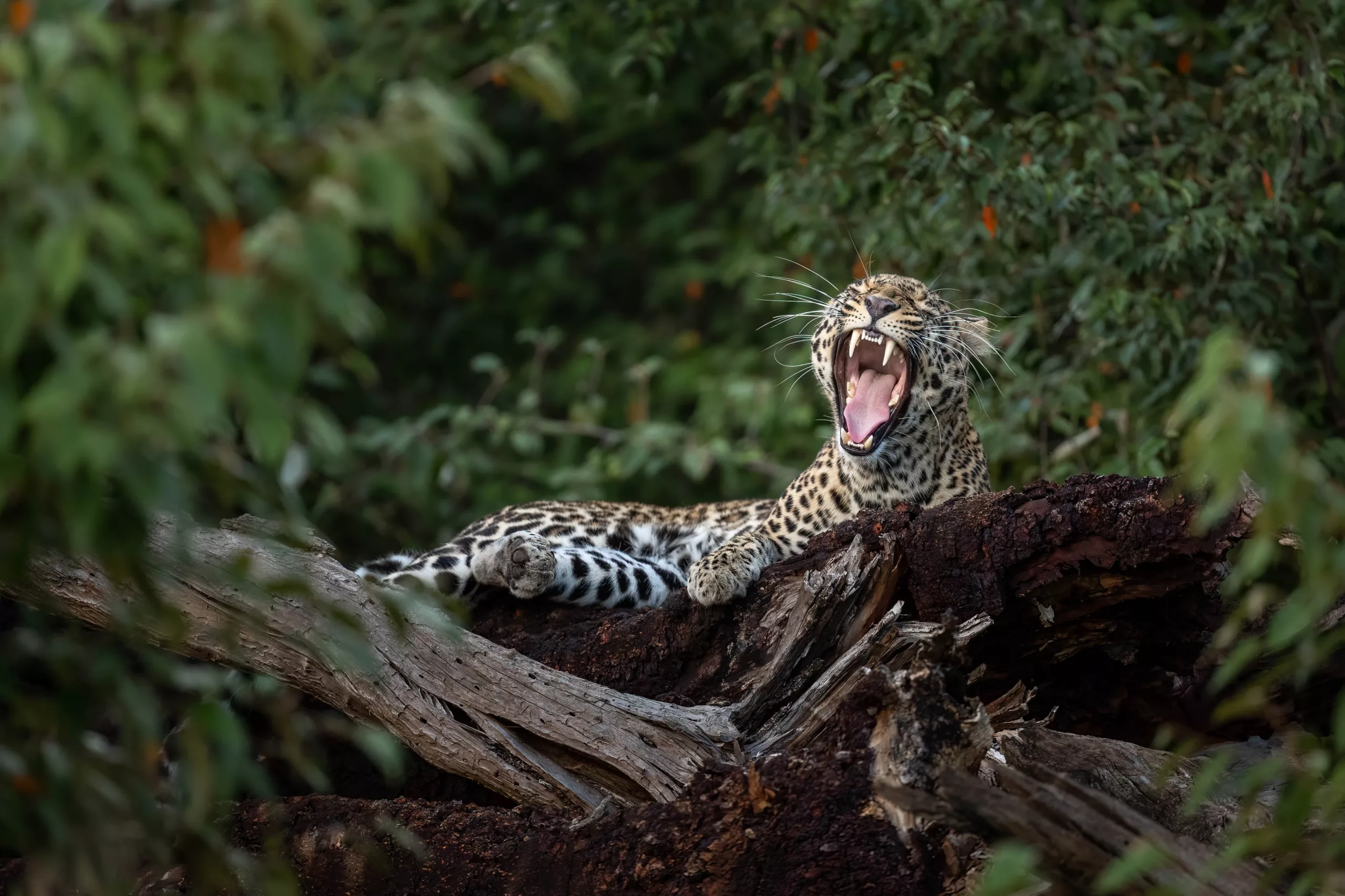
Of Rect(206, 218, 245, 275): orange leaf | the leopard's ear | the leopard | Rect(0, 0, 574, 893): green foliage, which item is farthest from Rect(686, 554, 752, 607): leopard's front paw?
Rect(206, 218, 245, 275): orange leaf

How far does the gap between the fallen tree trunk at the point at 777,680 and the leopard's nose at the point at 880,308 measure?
142 cm

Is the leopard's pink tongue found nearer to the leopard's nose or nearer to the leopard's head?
the leopard's head

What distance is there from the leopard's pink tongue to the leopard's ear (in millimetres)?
369

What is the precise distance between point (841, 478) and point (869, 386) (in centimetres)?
48

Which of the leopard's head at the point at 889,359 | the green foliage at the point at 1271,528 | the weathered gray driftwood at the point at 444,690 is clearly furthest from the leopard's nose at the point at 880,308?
the green foliage at the point at 1271,528

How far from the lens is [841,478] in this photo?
277 inches

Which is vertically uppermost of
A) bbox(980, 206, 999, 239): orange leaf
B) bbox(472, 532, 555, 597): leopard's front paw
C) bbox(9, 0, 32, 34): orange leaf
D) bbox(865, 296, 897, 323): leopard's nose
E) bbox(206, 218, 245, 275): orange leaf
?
bbox(9, 0, 32, 34): orange leaf

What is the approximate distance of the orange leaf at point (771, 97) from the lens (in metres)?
7.83

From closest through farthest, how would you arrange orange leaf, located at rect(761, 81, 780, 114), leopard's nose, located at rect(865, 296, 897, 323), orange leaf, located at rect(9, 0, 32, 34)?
orange leaf, located at rect(9, 0, 32, 34), leopard's nose, located at rect(865, 296, 897, 323), orange leaf, located at rect(761, 81, 780, 114)

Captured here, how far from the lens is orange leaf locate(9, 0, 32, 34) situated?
231cm

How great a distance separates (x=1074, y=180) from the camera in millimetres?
6824

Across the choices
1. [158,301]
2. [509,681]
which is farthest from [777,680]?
[158,301]

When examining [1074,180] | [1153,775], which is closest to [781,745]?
[1153,775]

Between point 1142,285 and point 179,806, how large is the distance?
229 inches
